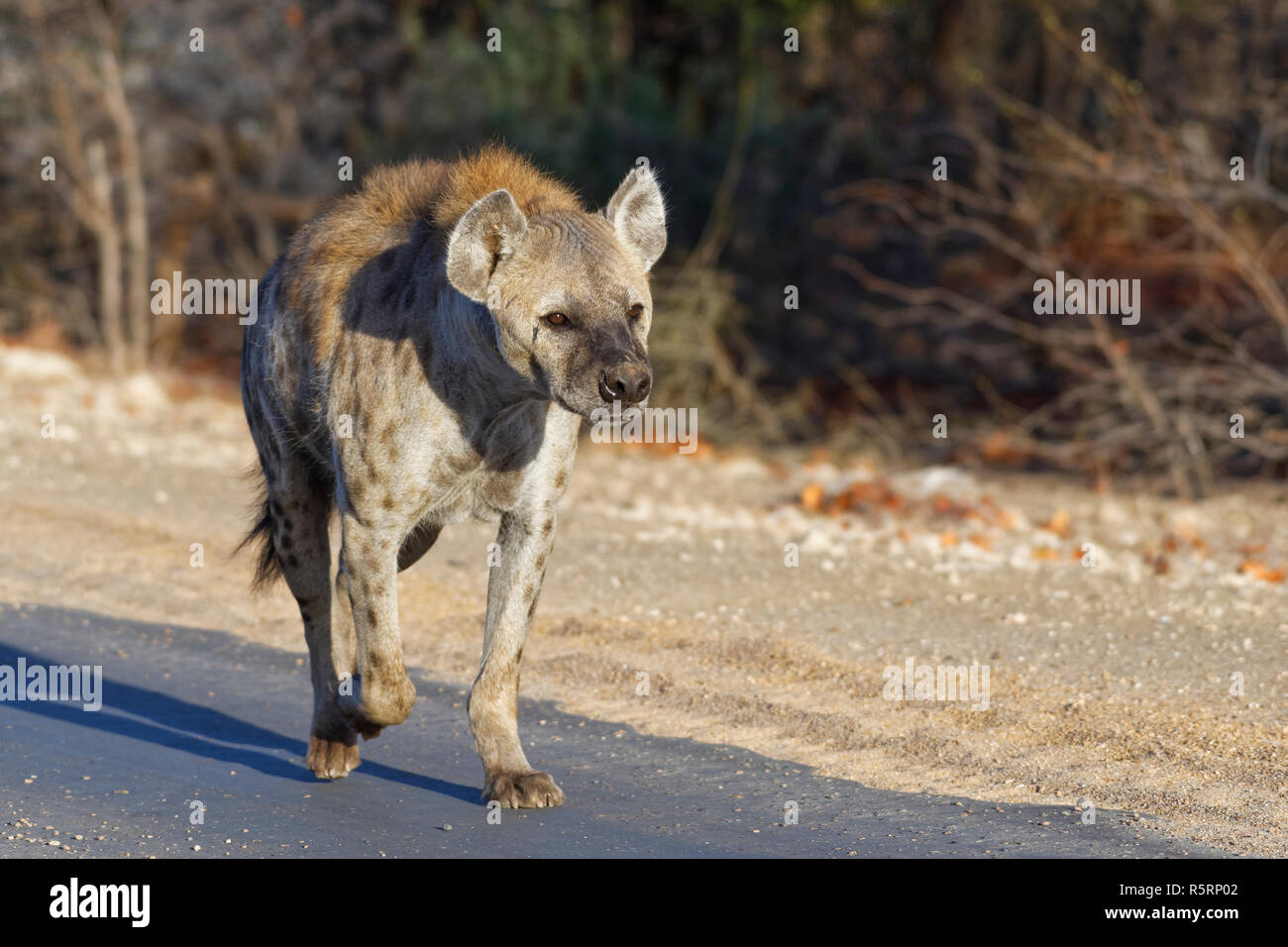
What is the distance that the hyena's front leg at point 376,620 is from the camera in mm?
6098

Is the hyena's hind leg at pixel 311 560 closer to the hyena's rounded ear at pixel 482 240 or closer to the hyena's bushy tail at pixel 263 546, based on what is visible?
the hyena's bushy tail at pixel 263 546

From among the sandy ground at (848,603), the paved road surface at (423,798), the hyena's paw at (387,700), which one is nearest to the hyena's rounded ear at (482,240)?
the hyena's paw at (387,700)

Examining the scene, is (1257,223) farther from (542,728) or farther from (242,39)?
(542,728)

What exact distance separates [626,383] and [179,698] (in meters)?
3.36

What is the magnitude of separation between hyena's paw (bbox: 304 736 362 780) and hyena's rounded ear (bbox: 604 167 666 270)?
2.10m

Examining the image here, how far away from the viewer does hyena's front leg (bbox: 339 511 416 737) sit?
6098 millimetres

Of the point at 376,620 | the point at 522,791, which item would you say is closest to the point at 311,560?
the point at 376,620

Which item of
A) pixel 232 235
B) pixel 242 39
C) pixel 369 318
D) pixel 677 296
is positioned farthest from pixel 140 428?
pixel 369 318

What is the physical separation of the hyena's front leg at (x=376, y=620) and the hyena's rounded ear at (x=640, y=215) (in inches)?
53.0

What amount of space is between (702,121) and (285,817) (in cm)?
1988

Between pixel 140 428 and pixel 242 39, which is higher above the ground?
pixel 242 39

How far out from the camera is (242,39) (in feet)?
73.5

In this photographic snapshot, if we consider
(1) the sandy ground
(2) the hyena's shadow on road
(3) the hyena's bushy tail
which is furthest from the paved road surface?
(3) the hyena's bushy tail

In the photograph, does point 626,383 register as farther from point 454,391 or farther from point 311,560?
point 311,560
